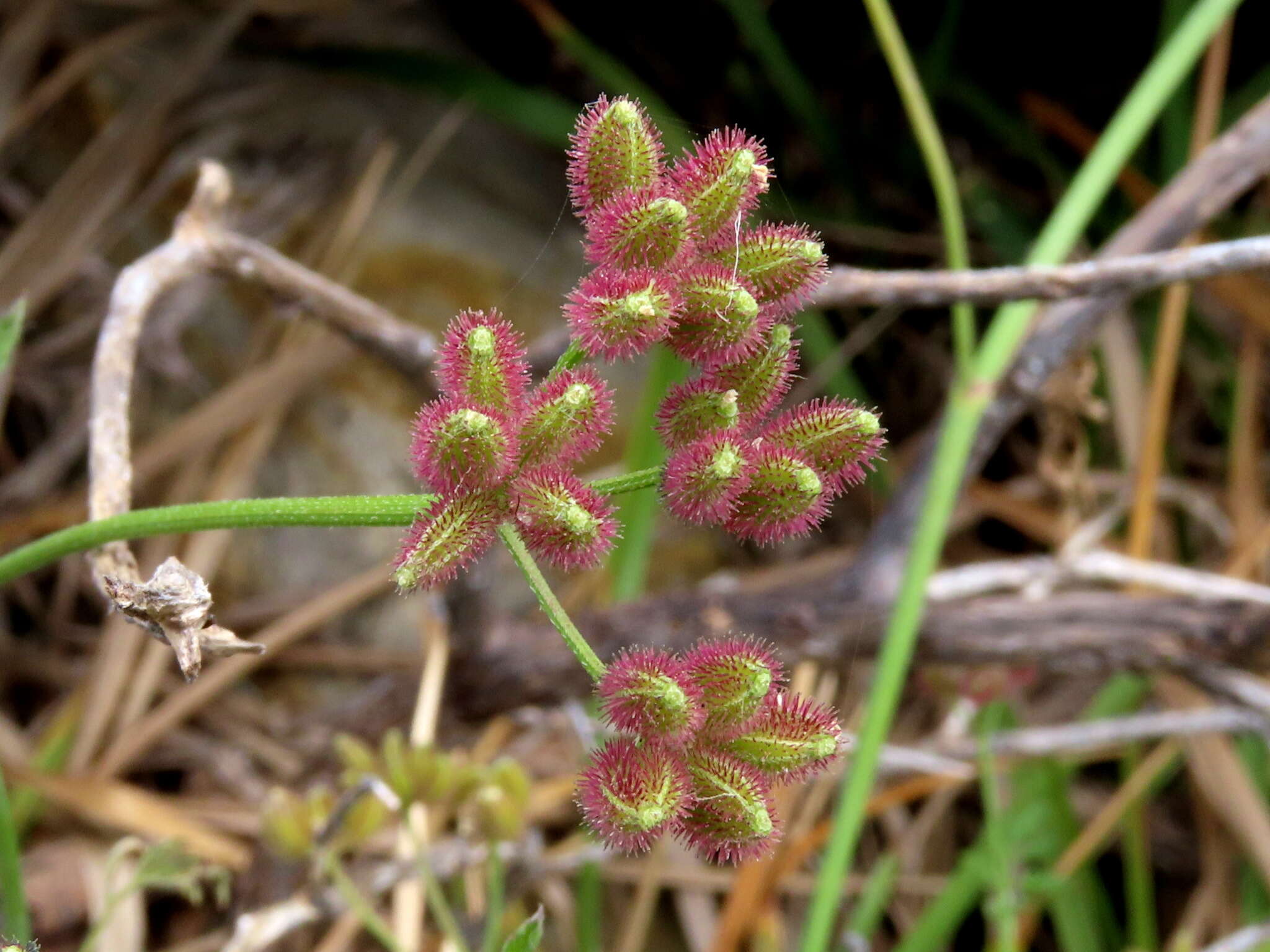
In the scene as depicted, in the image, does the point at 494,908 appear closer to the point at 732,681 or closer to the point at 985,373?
the point at 732,681

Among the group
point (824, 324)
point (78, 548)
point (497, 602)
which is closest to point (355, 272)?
point (497, 602)

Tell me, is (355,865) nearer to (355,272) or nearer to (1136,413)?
(355,272)

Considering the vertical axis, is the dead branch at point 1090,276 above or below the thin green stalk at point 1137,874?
above

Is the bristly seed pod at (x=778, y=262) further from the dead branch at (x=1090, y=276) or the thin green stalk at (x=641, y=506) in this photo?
the thin green stalk at (x=641, y=506)

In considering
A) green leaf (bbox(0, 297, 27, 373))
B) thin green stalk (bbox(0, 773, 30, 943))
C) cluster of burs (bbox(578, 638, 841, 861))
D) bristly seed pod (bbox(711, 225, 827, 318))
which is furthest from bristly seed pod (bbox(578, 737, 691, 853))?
green leaf (bbox(0, 297, 27, 373))

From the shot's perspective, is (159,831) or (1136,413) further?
(1136,413)

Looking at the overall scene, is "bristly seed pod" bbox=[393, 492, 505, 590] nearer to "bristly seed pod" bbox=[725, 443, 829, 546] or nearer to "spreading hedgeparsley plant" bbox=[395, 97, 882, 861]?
"spreading hedgeparsley plant" bbox=[395, 97, 882, 861]

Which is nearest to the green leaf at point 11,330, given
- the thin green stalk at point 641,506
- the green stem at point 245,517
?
the green stem at point 245,517
